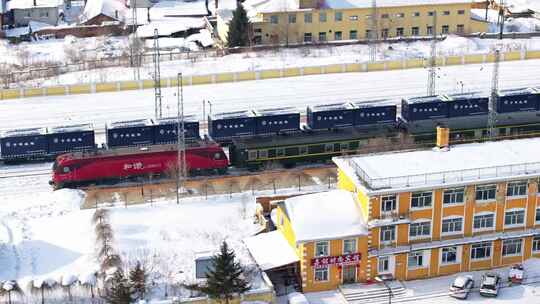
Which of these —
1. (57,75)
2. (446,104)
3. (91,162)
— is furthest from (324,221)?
(57,75)

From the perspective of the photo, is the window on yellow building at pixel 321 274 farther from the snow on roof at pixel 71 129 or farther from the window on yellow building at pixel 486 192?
the snow on roof at pixel 71 129

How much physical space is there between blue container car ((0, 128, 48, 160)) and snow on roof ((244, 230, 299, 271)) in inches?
781

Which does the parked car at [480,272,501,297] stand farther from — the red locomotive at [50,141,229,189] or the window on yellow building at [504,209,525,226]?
the red locomotive at [50,141,229,189]

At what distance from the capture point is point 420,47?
87188 mm

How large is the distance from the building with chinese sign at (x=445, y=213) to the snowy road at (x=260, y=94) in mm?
28117

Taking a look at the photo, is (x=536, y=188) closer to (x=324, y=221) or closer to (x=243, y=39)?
(x=324, y=221)

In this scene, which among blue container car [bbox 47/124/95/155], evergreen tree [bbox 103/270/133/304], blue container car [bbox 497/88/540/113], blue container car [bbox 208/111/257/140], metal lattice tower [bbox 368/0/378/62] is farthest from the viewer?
metal lattice tower [bbox 368/0/378/62]

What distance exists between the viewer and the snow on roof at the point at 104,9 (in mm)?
100188

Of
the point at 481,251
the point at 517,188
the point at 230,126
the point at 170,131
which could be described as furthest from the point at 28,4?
the point at 517,188

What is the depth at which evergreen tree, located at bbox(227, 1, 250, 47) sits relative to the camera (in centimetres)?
8588

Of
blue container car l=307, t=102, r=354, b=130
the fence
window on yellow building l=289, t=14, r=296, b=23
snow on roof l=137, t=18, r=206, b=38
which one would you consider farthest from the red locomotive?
snow on roof l=137, t=18, r=206, b=38

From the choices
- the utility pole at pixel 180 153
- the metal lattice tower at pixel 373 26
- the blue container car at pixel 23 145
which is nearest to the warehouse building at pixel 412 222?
the utility pole at pixel 180 153

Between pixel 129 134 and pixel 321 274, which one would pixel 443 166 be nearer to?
pixel 321 274

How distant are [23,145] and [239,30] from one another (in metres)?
32.8
